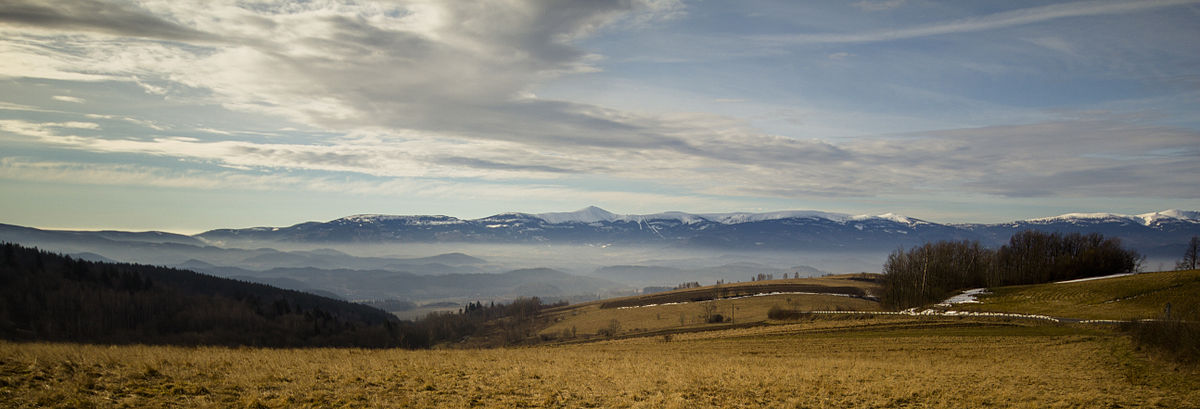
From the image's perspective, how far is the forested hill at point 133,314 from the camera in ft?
354

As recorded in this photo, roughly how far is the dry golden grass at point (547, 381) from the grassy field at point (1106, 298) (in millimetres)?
32493

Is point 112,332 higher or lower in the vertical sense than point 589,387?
lower

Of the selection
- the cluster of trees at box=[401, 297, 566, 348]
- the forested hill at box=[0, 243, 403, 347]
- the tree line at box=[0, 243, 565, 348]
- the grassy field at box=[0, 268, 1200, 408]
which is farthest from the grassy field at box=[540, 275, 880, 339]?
the grassy field at box=[0, 268, 1200, 408]

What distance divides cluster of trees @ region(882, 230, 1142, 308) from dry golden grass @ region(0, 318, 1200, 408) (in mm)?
65511

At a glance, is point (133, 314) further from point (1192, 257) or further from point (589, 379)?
point (1192, 257)

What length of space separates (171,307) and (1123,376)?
160617 millimetres

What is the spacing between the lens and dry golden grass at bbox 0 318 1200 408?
15.1 metres

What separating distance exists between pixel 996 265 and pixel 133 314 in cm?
17886

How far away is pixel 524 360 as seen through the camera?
27438mm

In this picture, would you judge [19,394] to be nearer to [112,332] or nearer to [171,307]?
[112,332]

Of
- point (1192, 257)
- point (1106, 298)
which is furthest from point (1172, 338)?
point (1192, 257)

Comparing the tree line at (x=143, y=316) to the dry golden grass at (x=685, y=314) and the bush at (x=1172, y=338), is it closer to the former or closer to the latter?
the dry golden grass at (x=685, y=314)

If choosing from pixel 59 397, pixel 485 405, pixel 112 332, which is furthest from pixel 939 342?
pixel 112 332

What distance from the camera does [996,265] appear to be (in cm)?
10950
